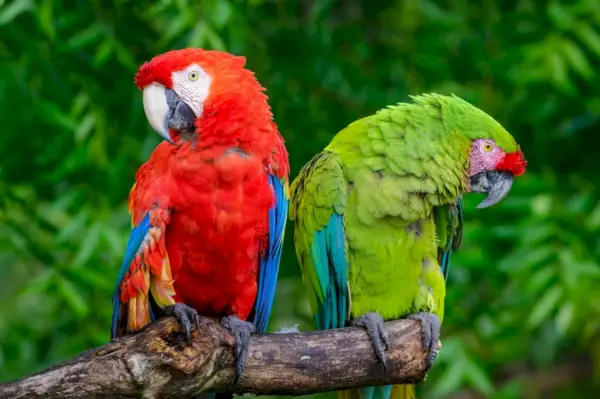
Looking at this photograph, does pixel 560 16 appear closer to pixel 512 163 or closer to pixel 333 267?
pixel 512 163

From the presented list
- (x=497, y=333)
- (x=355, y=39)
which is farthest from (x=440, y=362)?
(x=355, y=39)

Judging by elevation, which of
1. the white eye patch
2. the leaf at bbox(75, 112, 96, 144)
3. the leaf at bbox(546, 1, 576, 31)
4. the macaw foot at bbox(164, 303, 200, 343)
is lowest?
the macaw foot at bbox(164, 303, 200, 343)

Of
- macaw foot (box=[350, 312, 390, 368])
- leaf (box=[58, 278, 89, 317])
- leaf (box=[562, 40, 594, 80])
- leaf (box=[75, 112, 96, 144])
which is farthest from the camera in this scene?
leaf (box=[562, 40, 594, 80])

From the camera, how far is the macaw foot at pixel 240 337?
2.33 m

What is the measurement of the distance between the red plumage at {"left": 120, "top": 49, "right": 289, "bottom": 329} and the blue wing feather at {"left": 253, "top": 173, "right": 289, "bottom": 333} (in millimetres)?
20

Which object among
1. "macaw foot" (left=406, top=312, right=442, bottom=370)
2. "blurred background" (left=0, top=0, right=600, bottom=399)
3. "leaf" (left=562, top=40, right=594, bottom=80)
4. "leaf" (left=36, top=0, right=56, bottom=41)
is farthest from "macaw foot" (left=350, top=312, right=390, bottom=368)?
"leaf" (left=562, top=40, right=594, bottom=80)

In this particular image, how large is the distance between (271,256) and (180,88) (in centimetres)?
55

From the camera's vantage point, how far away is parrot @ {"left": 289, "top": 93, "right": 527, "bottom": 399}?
2650 millimetres

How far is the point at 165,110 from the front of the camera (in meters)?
2.37

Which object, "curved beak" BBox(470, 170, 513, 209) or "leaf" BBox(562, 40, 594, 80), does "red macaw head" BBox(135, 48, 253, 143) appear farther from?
"leaf" BBox(562, 40, 594, 80)

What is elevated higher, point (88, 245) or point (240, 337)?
point (88, 245)

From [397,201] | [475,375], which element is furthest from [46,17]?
[475,375]

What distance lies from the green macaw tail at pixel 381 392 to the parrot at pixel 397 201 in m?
0.28

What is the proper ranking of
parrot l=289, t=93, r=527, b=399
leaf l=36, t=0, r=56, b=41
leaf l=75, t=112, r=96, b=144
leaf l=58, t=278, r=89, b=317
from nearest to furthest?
1. parrot l=289, t=93, r=527, b=399
2. leaf l=36, t=0, r=56, b=41
3. leaf l=58, t=278, r=89, b=317
4. leaf l=75, t=112, r=96, b=144
